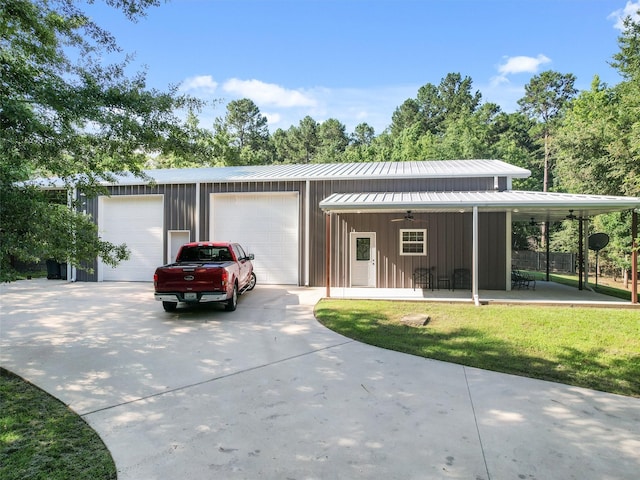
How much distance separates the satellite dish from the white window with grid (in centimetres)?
656

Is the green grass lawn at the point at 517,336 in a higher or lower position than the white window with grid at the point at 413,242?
lower

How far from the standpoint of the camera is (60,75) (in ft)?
19.5

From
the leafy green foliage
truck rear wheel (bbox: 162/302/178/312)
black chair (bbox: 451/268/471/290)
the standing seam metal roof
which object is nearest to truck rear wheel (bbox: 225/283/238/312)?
truck rear wheel (bbox: 162/302/178/312)

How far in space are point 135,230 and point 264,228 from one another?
5760 millimetres

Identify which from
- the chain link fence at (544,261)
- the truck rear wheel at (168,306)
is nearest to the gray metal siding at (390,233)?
the truck rear wheel at (168,306)

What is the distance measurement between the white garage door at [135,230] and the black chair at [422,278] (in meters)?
10.3

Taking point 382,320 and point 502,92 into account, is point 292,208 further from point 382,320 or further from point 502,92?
point 502,92

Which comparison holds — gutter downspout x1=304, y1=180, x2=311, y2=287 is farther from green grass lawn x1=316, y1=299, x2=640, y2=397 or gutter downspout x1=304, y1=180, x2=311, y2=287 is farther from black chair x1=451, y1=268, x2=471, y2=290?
black chair x1=451, y1=268, x2=471, y2=290

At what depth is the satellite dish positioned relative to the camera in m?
13.3

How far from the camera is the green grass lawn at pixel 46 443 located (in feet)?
9.18

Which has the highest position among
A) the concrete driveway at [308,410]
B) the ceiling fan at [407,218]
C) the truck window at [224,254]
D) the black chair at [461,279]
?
the ceiling fan at [407,218]

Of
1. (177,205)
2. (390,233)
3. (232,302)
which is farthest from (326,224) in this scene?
(177,205)

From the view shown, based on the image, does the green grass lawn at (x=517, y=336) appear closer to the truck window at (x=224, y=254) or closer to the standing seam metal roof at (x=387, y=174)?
the truck window at (x=224, y=254)

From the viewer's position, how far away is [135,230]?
1524cm
